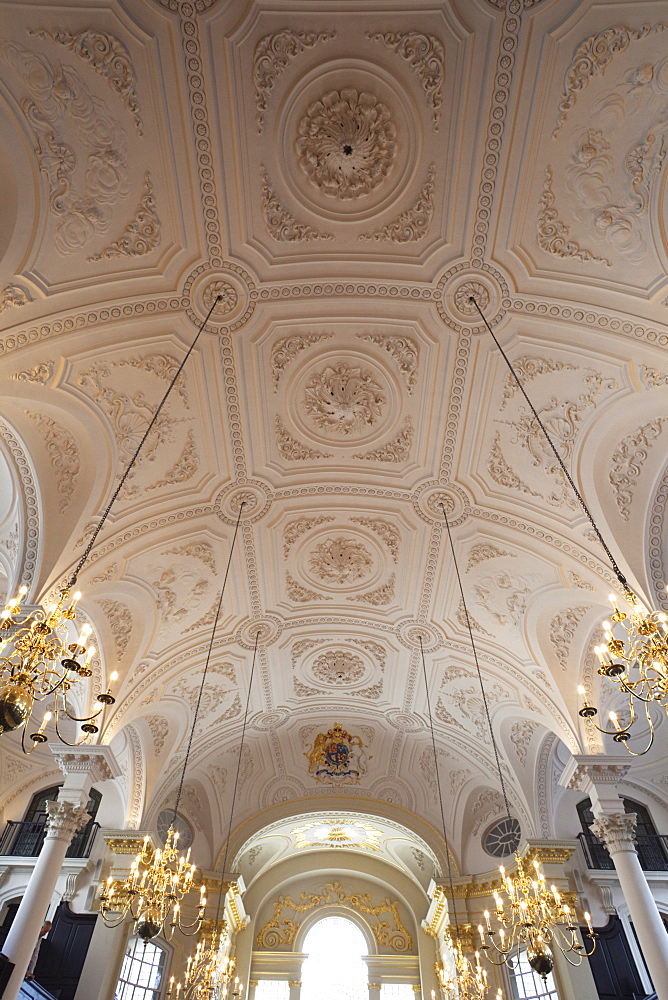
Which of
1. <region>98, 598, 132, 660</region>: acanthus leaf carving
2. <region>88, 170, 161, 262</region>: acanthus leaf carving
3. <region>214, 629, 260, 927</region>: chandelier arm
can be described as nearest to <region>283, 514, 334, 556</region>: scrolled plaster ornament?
<region>98, 598, 132, 660</region>: acanthus leaf carving

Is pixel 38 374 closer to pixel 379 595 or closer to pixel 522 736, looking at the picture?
pixel 379 595

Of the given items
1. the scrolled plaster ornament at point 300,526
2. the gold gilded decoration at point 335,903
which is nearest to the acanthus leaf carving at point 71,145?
the scrolled plaster ornament at point 300,526

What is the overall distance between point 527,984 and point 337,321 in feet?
47.3

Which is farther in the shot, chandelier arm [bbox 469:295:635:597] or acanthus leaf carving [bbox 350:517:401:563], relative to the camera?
acanthus leaf carving [bbox 350:517:401:563]

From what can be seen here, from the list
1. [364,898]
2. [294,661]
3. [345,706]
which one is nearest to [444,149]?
[294,661]

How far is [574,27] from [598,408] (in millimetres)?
4166

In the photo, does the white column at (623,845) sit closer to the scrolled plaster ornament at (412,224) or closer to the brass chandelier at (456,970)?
the brass chandelier at (456,970)

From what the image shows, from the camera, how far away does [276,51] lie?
593 cm

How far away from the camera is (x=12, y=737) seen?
1545 centimetres

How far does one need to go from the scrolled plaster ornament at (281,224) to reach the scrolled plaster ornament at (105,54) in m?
1.55

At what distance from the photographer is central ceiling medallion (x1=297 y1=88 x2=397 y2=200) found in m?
6.30

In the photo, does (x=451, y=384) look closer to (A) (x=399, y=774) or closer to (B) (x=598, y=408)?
(B) (x=598, y=408)

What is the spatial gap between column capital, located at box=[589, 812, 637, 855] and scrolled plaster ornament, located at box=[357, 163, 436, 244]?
8.73 meters

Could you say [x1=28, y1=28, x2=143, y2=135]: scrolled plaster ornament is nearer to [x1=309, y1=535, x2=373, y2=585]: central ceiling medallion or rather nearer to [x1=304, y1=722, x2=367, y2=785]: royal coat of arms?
[x1=309, y1=535, x2=373, y2=585]: central ceiling medallion
